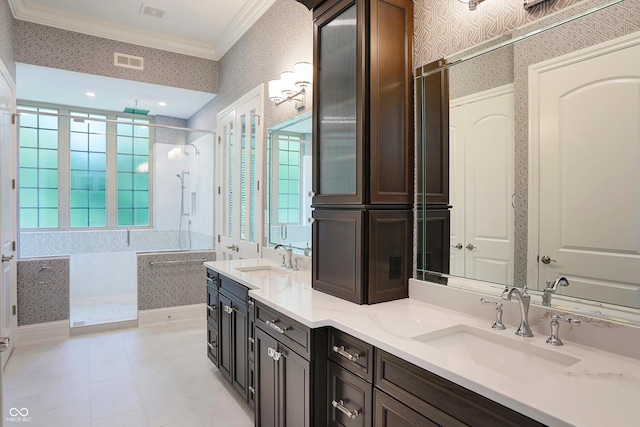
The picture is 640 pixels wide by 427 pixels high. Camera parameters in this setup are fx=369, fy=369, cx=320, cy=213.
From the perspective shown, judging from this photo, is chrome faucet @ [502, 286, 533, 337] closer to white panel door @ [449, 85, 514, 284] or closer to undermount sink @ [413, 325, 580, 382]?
undermount sink @ [413, 325, 580, 382]

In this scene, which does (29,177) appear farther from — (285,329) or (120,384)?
(285,329)

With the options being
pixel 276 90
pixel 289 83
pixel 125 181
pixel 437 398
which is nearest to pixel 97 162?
pixel 125 181

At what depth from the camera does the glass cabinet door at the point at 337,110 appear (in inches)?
72.9

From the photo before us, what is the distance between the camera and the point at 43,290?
3654mm

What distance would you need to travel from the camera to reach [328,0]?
2.03 meters

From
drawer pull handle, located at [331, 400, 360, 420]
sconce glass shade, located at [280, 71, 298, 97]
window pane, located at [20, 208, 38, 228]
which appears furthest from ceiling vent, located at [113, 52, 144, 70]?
drawer pull handle, located at [331, 400, 360, 420]

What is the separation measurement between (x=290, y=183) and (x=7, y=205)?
2506 millimetres

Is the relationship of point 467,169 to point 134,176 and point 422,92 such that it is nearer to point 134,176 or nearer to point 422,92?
point 422,92

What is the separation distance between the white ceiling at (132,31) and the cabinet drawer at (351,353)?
9.83 ft

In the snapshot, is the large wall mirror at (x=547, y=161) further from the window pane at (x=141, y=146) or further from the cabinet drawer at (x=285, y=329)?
the window pane at (x=141, y=146)

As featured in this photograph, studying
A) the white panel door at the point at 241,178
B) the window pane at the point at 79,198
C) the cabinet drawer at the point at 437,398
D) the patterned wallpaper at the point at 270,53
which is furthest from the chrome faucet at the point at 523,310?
the window pane at the point at 79,198

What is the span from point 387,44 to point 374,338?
54.6 inches

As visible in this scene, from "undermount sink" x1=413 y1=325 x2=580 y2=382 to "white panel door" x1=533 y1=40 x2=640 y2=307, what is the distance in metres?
0.26

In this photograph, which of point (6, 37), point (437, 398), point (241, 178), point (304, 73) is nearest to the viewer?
point (437, 398)
